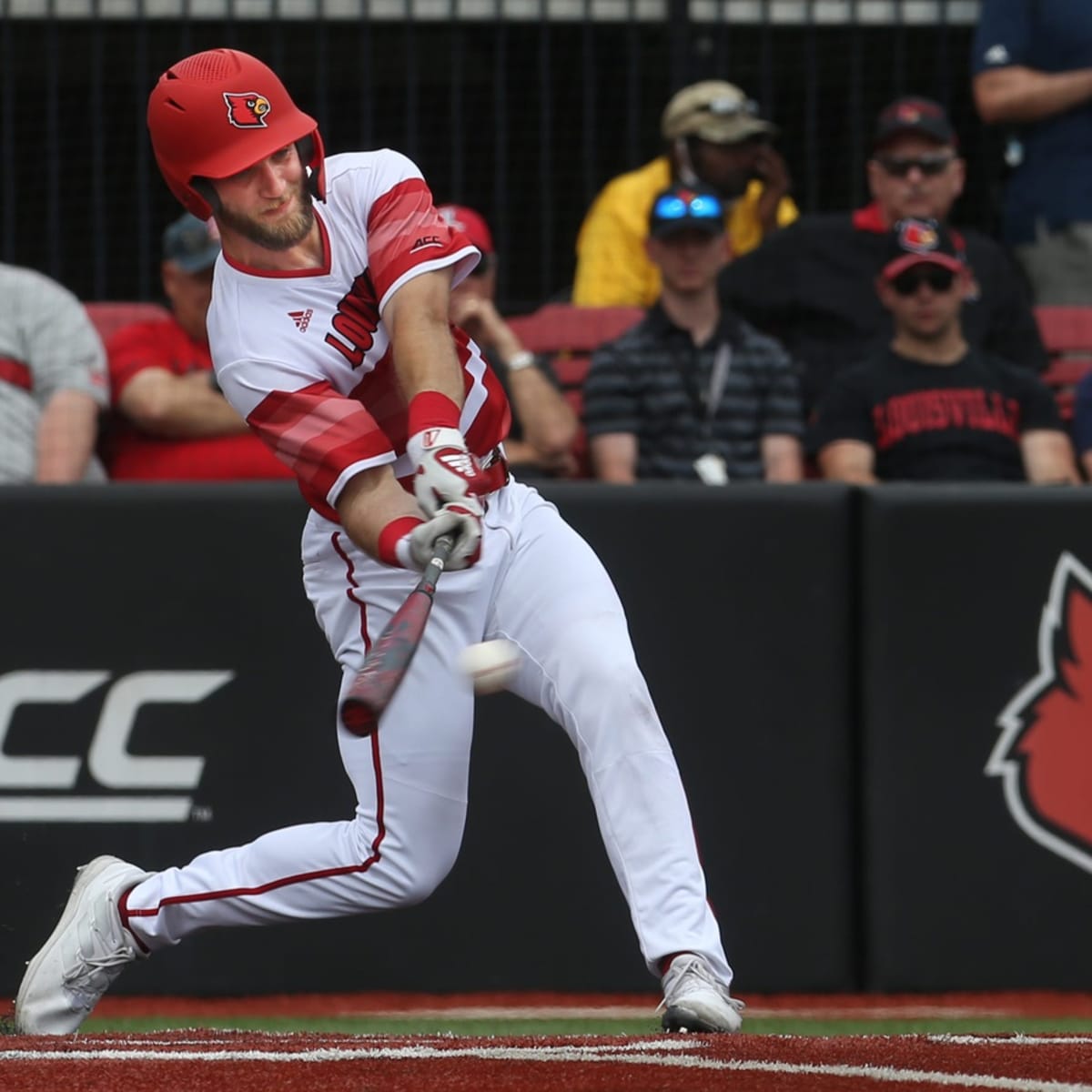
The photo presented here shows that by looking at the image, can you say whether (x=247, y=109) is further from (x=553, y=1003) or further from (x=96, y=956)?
(x=553, y=1003)

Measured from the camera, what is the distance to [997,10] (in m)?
7.07

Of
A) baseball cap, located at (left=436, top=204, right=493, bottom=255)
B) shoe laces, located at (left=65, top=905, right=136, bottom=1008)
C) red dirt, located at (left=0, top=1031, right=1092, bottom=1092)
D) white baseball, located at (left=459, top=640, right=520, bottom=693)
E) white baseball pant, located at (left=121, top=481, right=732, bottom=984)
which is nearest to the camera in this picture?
red dirt, located at (left=0, top=1031, right=1092, bottom=1092)

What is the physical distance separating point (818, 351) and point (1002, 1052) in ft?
12.0

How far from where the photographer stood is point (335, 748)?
17.5ft

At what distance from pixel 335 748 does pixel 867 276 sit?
243 cm

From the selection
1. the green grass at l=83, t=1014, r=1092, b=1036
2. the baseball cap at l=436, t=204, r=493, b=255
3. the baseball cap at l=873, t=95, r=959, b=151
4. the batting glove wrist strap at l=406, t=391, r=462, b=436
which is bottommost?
the green grass at l=83, t=1014, r=1092, b=1036

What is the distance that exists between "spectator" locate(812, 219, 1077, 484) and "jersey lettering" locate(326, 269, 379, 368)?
2507 millimetres

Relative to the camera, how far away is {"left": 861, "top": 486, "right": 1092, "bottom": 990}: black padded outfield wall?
5.32 m

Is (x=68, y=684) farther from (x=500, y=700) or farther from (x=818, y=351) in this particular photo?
(x=818, y=351)

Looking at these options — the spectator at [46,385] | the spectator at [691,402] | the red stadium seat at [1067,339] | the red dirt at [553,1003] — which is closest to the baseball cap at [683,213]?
the spectator at [691,402]

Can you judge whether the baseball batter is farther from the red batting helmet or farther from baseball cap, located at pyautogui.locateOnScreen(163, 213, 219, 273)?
baseball cap, located at pyautogui.locateOnScreen(163, 213, 219, 273)

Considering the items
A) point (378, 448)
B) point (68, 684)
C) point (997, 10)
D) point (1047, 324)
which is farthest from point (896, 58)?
point (378, 448)

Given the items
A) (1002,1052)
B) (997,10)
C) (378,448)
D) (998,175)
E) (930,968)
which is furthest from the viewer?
(998,175)

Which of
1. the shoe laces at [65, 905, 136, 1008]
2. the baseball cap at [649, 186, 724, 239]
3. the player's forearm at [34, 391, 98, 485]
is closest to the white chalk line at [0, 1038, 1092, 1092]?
the shoe laces at [65, 905, 136, 1008]
